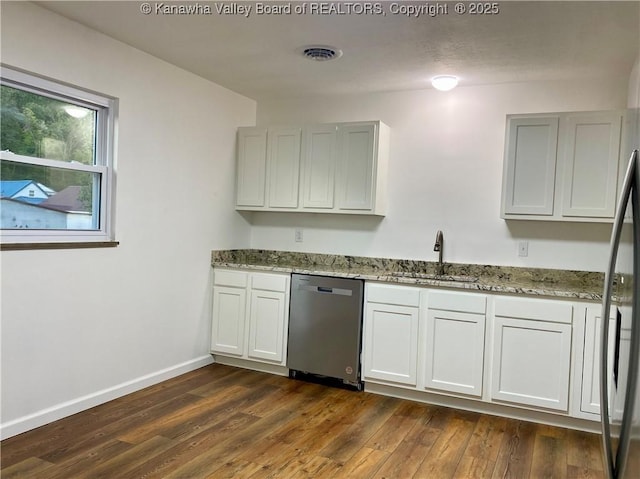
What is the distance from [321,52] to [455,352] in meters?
2.11

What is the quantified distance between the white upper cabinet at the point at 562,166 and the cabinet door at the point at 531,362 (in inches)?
30.5

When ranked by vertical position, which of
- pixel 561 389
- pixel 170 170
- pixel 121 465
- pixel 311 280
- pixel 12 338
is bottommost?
pixel 121 465

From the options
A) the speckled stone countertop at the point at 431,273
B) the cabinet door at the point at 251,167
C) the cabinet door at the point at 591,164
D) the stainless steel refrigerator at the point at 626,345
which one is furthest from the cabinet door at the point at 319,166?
the stainless steel refrigerator at the point at 626,345

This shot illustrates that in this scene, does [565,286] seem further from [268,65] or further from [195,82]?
[195,82]

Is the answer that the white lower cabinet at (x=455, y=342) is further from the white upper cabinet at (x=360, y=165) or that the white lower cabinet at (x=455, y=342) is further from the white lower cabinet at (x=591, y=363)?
the white upper cabinet at (x=360, y=165)

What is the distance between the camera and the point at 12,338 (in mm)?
2693

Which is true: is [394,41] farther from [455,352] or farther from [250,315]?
[250,315]

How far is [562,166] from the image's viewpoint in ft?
11.2

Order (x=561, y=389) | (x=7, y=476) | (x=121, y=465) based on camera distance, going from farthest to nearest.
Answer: (x=561, y=389), (x=121, y=465), (x=7, y=476)

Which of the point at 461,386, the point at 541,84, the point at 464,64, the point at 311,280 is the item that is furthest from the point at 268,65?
the point at 461,386

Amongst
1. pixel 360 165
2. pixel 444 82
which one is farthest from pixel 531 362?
pixel 444 82

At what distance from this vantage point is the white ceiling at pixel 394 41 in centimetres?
260

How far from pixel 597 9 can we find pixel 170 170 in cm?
278

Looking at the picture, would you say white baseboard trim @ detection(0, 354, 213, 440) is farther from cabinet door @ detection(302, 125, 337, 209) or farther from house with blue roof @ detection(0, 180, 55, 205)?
cabinet door @ detection(302, 125, 337, 209)
